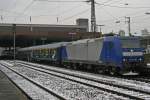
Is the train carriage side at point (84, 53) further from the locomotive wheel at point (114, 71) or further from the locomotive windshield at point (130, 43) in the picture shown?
the locomotive windshield at point (130, 43)

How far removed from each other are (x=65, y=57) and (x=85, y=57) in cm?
1006

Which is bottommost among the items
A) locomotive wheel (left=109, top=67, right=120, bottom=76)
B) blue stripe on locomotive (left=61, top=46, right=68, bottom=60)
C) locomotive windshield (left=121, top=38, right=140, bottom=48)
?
locomotive wheel (left=109, top=67, right=120, bottom=76)

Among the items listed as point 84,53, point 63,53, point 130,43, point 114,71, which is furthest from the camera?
point 63,53

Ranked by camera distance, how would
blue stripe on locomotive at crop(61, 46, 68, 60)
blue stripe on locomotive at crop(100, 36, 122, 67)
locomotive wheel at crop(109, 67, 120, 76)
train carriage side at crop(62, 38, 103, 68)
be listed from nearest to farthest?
blue stripe on locomotive at crop(100, 36, 122, 67) < locomotive wheel at crop(109, 67, 120, 76) < train carriage side at crop(62, 38, 103, 68) < blue stripe on locomotive at crop(61, 46, 68, 60)

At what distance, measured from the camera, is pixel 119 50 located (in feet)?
95.3

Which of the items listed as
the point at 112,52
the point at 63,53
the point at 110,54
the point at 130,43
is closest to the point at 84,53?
the point at 110,54

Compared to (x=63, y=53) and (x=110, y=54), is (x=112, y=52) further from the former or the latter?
(x=63, y=53)

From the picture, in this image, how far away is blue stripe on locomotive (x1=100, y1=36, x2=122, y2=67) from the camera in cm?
2895

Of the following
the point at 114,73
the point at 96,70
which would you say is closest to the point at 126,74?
the point at 114,73

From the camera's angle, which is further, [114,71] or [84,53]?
[84,53]

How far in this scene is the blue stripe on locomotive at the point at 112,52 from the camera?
28953 mm

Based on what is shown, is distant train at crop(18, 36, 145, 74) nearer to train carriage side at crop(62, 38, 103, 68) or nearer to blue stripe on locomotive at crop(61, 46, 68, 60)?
train carriage side at crop(62, 38, 103, 68)

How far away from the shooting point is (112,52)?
98.1ft

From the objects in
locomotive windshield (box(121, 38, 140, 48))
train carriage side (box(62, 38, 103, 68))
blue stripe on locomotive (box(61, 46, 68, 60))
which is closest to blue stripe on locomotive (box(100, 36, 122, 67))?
locomotive windshield (box(121, 38, 140, 48))
